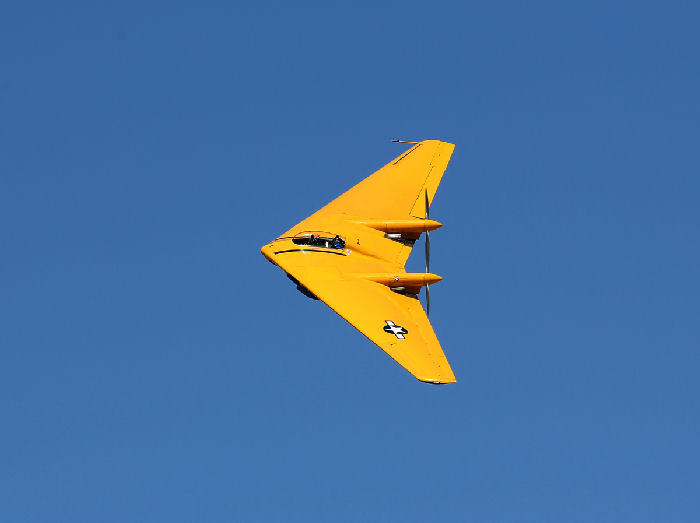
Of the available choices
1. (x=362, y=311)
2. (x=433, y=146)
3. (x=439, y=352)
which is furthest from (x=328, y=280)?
(x=433, y=146)

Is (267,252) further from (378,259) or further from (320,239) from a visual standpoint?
(378,259)

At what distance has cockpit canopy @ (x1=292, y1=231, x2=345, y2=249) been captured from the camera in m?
74.9

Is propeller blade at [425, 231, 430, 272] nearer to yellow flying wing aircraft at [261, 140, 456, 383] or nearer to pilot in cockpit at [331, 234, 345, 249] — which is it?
yellow flying wing aircraft at [261, 140, 456, 383]

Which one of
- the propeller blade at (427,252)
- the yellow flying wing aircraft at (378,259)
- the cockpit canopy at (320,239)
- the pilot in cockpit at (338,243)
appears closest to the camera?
the yellow flying wing aircraft at (378,259)

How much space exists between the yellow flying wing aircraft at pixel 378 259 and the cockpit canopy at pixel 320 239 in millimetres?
68

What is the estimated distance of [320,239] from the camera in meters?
75.1

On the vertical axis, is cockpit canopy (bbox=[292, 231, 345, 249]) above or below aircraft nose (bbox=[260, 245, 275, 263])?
above

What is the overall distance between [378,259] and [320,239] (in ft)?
14.1

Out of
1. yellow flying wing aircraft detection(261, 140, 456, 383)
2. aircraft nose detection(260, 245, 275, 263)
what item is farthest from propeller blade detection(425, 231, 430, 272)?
aircraft nose detection(260, 245, 275, 263)

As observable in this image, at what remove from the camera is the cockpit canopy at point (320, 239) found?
246 ft

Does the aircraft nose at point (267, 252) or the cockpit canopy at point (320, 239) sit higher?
the cockpit canopy at point (320, 239)

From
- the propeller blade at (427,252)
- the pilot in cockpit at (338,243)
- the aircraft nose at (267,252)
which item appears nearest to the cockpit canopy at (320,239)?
the pilot in cockpit at (338,243)

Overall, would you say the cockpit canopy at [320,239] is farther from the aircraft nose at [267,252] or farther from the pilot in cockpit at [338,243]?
the aircraft nose at [267,252]

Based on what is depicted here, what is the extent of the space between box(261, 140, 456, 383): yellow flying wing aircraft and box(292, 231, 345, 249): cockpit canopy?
7 centimetres
